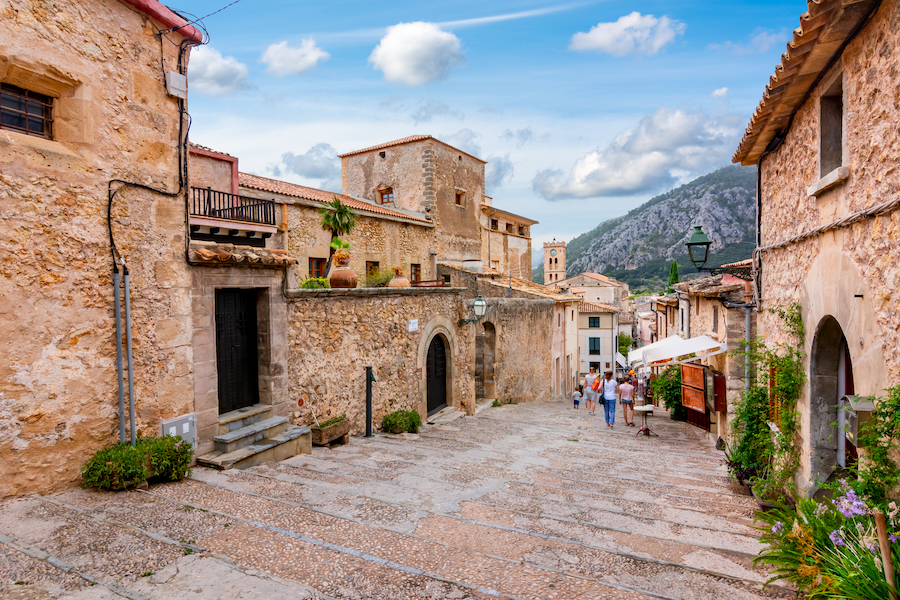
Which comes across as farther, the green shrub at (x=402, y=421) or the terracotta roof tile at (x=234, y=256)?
the green shrub at (x=402, y=421)

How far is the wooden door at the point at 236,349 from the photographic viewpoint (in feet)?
25.1

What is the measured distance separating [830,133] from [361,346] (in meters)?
8.28

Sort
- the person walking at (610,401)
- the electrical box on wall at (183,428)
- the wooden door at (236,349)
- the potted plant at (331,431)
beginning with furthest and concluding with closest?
the person walking at (610,401)
the potted plant at (331,431)
the wooden door at (236,349)
the electrical box on wall at (183,428)

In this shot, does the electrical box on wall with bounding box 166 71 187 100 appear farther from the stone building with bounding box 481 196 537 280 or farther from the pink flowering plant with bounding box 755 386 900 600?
the stone building with bounding box 481 196 537 280

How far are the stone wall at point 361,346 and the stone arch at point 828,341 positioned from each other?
7355 millimetres

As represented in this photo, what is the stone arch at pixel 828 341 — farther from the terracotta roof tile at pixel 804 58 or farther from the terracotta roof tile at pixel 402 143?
the terracotta roof tile at pixel 402 143

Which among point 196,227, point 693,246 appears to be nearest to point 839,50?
point 693,246

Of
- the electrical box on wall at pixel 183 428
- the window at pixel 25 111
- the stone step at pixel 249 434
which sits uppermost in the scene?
the window at pixel 25 111

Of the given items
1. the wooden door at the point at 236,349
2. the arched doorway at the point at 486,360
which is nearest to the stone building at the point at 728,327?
the wooden door at the point at 236,349

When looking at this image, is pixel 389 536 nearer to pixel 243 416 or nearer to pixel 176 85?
pixel 243 416

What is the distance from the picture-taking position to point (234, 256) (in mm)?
7102

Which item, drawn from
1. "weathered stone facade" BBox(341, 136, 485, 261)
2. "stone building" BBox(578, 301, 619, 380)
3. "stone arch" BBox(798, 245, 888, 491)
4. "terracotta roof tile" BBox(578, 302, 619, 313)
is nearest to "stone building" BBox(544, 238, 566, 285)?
"stone building" BBox(578, 301, 619, 380)

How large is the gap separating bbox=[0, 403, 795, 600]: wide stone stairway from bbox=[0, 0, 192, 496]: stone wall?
84 centimetres

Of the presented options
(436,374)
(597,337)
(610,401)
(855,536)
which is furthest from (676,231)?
(855,536)
